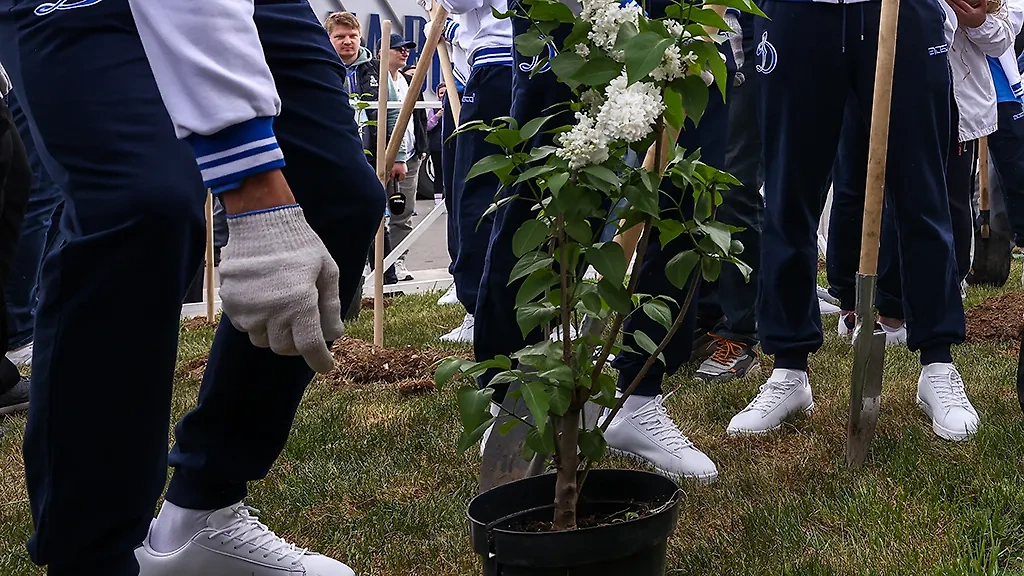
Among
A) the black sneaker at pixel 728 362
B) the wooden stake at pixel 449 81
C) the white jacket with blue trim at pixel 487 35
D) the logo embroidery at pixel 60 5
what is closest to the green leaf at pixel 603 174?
the logo embroidery at pixel 60 5

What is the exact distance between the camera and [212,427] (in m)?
2.01

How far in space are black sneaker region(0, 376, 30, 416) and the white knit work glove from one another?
105 inches

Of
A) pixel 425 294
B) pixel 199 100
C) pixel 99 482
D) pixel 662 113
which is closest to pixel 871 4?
pixel 662 113

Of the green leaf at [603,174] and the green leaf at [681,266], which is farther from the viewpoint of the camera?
the green leaf at [681,266]

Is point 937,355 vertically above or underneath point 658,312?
underneath

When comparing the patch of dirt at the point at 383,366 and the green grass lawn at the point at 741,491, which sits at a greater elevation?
the green grass lawn at the point at 741,491

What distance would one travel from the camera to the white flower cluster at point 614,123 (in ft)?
5.24

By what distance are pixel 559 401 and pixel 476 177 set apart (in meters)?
2.10

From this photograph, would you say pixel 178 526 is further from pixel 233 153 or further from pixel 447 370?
pixel 233 153

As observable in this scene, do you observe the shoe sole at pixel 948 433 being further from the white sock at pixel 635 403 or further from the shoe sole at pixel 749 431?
the white sock at pixel 635 403

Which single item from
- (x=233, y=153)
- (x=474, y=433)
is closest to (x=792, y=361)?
(x=474, y=433)

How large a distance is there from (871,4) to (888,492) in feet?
4.69

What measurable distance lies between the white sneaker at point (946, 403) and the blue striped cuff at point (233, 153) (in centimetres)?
218

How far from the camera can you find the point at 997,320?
15.5ft
